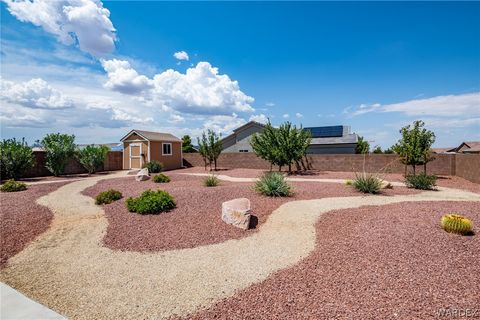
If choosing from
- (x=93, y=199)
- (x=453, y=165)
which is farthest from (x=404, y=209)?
(x=453, y=165)

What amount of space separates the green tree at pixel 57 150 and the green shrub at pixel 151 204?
12841 millimetres

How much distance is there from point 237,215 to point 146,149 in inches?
721

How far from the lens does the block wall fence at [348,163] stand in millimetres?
14879

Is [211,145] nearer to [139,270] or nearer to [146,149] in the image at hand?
[146,149]

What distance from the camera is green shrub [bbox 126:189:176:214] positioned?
24.4 feet

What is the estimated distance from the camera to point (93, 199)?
384 inches

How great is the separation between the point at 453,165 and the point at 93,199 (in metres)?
21.1

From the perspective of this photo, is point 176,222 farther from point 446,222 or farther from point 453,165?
point 453,165

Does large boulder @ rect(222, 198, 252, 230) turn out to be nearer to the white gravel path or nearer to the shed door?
the white gravel path

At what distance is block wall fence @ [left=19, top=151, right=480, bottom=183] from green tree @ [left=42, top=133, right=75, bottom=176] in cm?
89

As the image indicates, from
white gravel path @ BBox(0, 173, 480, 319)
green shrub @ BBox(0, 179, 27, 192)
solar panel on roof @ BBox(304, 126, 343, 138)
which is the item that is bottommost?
white gravel path @ BBox(0, 173, 480, 319)

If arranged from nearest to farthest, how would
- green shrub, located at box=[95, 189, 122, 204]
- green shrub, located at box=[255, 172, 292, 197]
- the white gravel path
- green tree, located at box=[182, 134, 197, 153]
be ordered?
the white gravel path
green shrub, located at box=[95, 189, 122, 204]
green shrub, located at box=[255, 172, 292, 197]
green tree, located at box=[182, 134, 197, 153]

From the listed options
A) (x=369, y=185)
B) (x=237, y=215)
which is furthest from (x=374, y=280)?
(x=369, y=185)

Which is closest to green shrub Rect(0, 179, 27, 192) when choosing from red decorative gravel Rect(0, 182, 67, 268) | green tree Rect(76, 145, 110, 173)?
red decorative gravel Rect(0, 182, 67, 268)
